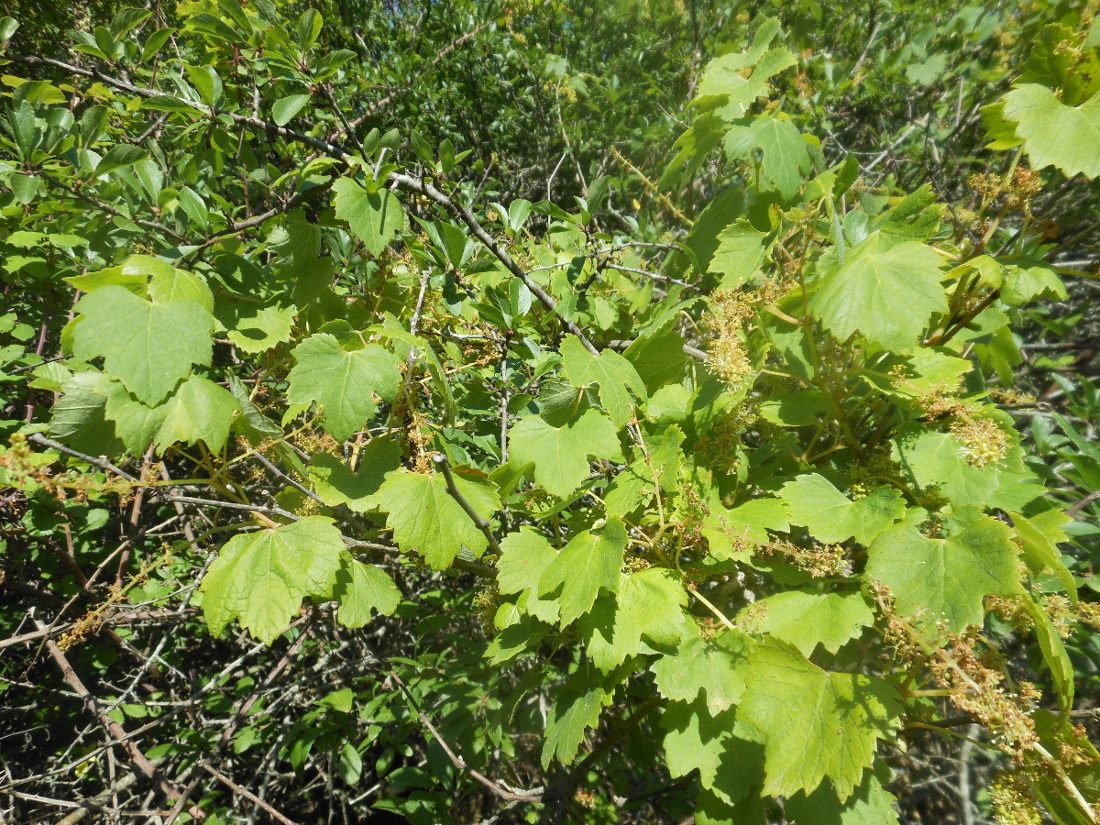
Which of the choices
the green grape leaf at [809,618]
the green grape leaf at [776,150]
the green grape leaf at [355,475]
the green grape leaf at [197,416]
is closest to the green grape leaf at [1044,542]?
the green grape leaf at [809,618]

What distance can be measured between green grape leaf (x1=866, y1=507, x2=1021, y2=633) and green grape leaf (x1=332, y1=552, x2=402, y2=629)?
4.00ft

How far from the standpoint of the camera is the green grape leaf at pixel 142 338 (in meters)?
1.07

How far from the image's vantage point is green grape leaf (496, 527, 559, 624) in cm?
134

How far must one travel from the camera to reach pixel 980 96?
291cm

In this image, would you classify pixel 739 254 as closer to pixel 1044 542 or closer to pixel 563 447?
pixel 563 447

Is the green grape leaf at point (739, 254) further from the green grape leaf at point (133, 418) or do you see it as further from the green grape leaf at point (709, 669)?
the green grape leaf at point (133, 418)

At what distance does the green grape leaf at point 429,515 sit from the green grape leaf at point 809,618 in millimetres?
678

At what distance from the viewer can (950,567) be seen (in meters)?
1.14

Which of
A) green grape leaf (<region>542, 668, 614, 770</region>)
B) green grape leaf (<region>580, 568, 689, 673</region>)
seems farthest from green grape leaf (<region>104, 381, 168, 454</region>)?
green grape leaf (<region>542, 668, 614, 770</region>)

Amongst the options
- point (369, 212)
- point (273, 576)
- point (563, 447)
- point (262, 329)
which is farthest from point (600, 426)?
point (262, 329)

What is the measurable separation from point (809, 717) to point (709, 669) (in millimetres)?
A: 222

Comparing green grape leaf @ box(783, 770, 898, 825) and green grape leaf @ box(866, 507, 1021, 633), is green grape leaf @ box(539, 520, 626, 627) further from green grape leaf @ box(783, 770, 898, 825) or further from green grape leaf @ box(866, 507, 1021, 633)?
green grape leaf @ box(783, 770, 898, 825)

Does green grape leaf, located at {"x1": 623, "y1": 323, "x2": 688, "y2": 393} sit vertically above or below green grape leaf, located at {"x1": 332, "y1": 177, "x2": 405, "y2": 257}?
below

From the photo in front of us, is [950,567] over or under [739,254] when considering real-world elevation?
under
